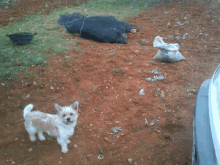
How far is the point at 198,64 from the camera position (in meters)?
4.80

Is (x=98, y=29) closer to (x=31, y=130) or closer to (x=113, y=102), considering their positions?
(x=113, y=102)

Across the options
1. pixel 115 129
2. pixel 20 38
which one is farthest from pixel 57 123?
pixel 20 38

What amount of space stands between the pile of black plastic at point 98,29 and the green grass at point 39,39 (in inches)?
19.9

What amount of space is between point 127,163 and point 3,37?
6140 mm

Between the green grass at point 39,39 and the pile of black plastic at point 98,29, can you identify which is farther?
the pile of black plastic at point 98,29

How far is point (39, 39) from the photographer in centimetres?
571

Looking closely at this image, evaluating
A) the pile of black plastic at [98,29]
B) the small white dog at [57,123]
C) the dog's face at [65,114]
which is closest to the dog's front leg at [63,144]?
the small white dog at [57,123]

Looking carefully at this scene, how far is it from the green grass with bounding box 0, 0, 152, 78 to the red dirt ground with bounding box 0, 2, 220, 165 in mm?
387

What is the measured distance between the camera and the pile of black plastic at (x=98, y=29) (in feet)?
19.7

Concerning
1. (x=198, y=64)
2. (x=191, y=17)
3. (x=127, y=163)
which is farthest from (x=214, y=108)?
(x=191, y=17)

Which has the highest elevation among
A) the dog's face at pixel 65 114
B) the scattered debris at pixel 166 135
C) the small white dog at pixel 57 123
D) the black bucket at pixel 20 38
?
the black bucket at pixel 20 38

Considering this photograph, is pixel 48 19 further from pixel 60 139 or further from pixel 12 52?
pixel 60 139

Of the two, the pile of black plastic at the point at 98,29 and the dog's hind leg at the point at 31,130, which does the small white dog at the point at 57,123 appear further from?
the pile of black plastic at the point at 98,29

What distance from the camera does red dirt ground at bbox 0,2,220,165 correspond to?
8.43 feet
